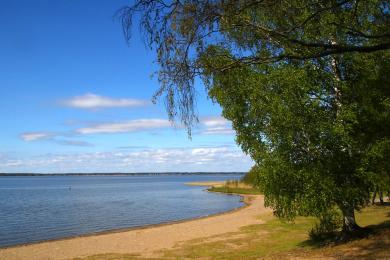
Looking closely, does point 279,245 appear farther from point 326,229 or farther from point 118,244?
point 118,244

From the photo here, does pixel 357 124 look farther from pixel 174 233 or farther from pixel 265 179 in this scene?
pixel 174 233

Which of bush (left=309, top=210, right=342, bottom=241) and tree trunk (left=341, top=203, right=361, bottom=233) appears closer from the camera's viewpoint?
tree trunk (left=341, top=203, right=361, bottom=233)

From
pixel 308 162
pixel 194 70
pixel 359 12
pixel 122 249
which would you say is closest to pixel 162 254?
pixel 122 249

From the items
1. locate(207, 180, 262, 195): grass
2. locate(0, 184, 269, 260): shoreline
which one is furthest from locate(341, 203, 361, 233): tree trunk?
locate(207, 180, 262, 195): grass

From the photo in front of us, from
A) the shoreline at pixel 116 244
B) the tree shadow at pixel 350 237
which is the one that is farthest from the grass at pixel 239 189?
the tree shadow at pixel 350 237

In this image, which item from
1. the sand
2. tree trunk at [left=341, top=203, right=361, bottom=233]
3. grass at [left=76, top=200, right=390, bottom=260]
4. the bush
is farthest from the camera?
the sand

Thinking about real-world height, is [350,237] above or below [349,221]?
below

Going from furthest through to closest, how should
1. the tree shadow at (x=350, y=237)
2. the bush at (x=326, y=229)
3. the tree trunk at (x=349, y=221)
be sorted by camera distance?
the bush at (x=326, y=229) → the tree trunk at (x=349, y=221) → the tree shadow at (x=350, y=237)

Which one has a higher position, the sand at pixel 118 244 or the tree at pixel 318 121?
the tree at pixel 318 121

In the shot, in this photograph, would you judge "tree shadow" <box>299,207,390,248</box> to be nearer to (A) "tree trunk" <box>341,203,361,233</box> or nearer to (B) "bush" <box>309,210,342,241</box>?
(A) "tree trunk" <box>341,203,361,233</box>

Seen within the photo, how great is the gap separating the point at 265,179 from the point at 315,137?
2411mm

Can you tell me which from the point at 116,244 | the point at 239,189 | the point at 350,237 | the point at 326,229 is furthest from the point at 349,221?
the point at 239,189

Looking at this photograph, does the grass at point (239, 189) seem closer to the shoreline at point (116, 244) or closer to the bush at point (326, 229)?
the shoreline at point (116, 244)

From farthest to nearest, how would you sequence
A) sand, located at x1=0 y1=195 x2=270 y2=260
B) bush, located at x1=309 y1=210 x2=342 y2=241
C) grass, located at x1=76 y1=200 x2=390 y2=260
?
sand, located at x1=0 y1=195 x2=270 y2=260 → bush, located at x1=309 y1=210 x2=342 y2=241 → grass, located at x1=76 y1=200 x2=390 y2=260
